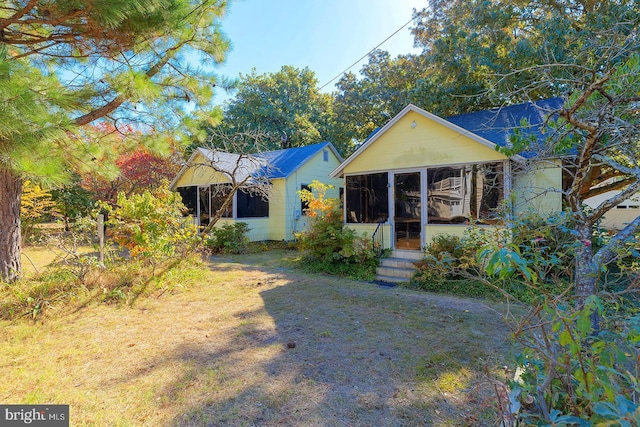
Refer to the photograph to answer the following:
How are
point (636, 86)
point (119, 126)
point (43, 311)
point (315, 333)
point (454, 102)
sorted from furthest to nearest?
point (454, 102) → point (119, 126) → point (43, 311) → point (315, 333) → point (636, 86)

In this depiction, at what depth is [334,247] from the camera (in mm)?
8461

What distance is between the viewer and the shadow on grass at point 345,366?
2.53 m

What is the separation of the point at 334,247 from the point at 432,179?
305cm

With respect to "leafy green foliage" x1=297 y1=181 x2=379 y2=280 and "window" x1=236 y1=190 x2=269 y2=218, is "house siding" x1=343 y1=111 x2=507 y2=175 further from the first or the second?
"window" x1=236 y1=190 x2=269 y2=218

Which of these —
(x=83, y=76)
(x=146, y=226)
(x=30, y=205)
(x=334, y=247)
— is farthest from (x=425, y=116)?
(x=30, y=205)

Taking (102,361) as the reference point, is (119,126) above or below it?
above

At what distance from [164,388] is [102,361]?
42.1 inches

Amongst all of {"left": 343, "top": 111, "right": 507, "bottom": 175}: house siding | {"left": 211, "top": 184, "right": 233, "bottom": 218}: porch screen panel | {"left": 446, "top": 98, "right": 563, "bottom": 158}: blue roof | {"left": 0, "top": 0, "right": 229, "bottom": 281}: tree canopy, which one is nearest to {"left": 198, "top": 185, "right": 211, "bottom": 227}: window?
{"left": 211, "top": 184, "right": 233, "bottom": 218}: porch screen panel

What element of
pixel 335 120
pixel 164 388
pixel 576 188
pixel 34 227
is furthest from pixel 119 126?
pixel 335 120

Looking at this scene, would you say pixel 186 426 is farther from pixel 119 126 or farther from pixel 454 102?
pixel 454 102

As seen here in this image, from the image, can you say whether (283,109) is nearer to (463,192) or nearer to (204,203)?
(204,203)

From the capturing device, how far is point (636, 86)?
2.66 metres

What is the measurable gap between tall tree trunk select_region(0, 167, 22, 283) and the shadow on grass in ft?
13.4

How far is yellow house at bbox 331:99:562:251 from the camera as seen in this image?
7004 millimetres
